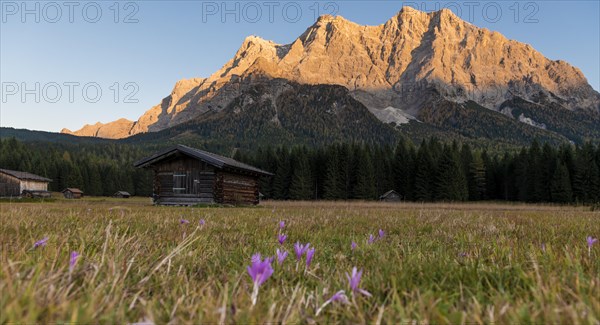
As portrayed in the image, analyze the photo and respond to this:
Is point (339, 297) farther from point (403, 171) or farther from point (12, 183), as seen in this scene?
point (12, 183)

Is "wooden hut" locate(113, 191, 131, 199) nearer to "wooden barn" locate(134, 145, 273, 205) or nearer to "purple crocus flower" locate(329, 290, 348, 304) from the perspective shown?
"wooden barn" locate(134, 145, 273, 205)

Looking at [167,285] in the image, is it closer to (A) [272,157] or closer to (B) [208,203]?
(B) [208,203]

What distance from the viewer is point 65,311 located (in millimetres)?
809

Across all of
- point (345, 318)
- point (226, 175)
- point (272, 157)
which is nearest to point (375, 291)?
point (345, 318)

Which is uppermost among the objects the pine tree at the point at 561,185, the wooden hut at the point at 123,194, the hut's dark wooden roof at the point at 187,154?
the hut's dark wooden roof at the point at 187,154

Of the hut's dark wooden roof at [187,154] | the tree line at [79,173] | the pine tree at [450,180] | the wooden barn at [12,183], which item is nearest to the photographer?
the hut's dark wooden roof at [187,154]

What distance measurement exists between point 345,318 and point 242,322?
1.14ft

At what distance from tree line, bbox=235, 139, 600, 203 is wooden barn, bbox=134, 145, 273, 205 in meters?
51.4

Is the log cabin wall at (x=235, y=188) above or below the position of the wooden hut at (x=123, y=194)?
above

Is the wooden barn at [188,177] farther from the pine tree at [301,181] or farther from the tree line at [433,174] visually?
the tree line at [433,174]

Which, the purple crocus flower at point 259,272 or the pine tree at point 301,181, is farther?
the pine tree at point 301,181

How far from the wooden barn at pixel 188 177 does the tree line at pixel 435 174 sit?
168 feet

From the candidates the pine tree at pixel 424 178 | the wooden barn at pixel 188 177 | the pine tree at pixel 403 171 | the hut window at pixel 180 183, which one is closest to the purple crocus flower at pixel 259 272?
the wooden barn at pixel 188 177

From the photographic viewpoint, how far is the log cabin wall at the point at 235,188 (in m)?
30.0
